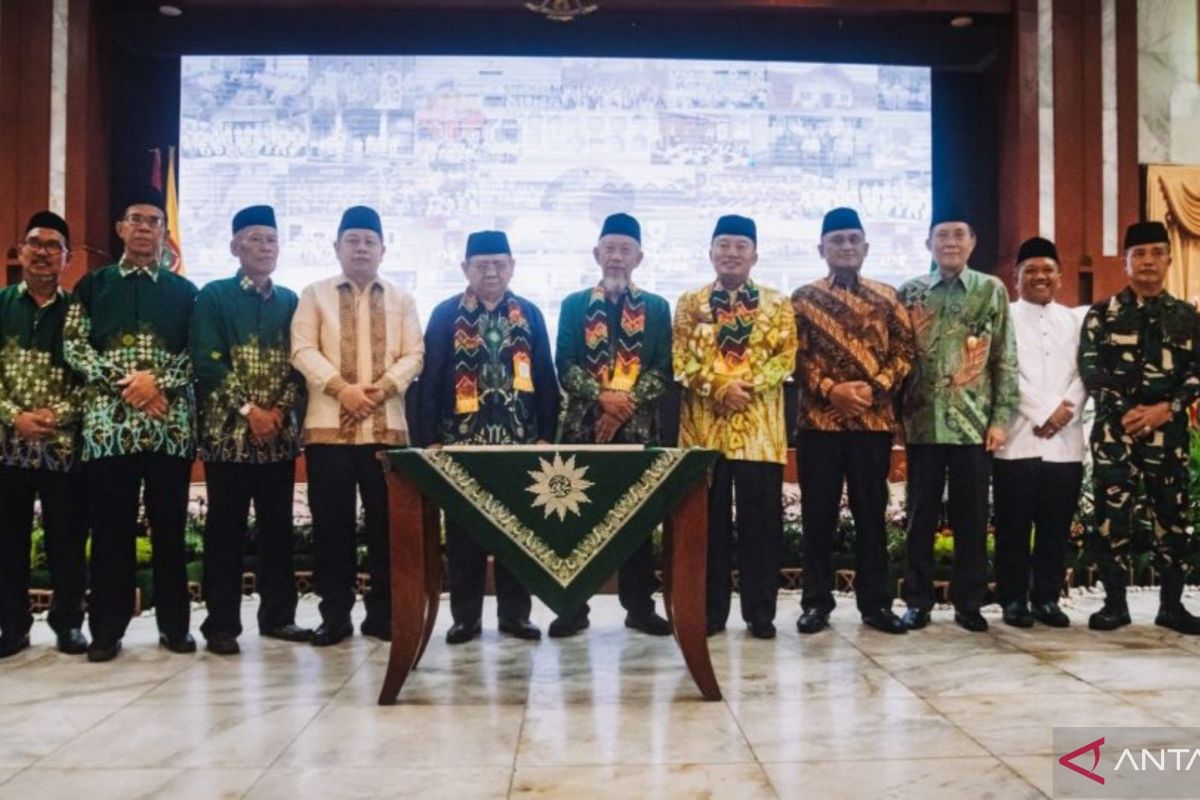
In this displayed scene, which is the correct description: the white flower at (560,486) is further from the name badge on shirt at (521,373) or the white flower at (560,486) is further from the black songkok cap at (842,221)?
the black songkok cap at (842,221)

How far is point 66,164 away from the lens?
7.34 metres

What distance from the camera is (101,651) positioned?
3.55 m

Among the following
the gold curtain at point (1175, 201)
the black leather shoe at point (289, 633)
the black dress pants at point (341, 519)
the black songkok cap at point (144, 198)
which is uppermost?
the gold curtain at point (1175, 201)

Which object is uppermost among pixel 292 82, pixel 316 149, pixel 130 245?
pixel 292 82

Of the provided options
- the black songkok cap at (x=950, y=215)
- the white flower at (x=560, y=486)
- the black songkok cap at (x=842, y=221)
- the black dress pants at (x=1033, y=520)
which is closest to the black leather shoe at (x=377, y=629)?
the white flower at (x=560, y=486)

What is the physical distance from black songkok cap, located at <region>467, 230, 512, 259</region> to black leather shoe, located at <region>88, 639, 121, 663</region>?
1.94m

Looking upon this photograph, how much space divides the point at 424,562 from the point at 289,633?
1.11 m

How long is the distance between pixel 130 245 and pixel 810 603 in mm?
2919

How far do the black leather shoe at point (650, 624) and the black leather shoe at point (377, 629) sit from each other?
968mm

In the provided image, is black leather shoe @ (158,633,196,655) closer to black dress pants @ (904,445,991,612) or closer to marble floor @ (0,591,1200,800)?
marble floor @ (0,591,1200,800)

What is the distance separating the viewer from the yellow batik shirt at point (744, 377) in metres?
3.90

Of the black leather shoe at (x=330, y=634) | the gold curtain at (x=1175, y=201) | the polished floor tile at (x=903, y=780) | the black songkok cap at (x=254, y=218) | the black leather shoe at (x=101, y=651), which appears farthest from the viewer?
the gold curtain at (x=1175, y=201)

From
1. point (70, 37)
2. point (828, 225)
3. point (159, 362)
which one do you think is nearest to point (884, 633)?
point (828, 225)

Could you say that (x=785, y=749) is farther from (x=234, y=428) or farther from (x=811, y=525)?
(x=234, y=428)
